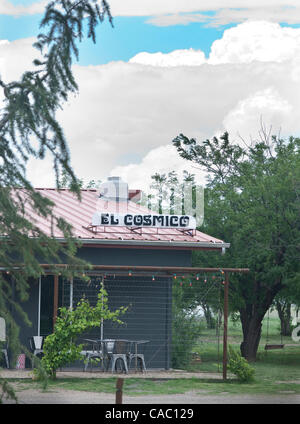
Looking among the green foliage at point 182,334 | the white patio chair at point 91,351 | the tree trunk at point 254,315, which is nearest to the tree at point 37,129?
the white patio chair at point 91,351

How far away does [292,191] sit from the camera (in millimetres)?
23516

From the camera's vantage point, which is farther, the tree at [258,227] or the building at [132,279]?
the tree at [258,227]

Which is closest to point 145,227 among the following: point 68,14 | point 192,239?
point 192,239

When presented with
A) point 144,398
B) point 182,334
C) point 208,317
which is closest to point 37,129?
point 144,398

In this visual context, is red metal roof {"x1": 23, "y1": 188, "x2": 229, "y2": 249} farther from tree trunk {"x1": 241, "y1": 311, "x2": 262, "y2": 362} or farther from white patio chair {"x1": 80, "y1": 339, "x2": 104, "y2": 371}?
tree trunk {"x1": 241, "y1": 311, "x2": 262, "y2": 362}

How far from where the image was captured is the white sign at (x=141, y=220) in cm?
1972

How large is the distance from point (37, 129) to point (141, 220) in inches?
434

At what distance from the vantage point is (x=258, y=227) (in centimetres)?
2331

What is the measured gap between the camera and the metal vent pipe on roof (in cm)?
2366

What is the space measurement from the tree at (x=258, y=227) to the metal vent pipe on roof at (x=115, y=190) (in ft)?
10.1

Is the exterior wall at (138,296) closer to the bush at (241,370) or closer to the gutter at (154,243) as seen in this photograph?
the gutter at (154,243)

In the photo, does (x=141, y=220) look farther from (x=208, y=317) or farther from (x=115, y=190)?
(x=208, y=317)

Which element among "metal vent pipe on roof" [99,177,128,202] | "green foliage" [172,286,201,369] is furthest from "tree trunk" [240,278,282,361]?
"metal vent pipe on roof" [99,177,128,202]

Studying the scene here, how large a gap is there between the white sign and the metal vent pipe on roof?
151 inches
